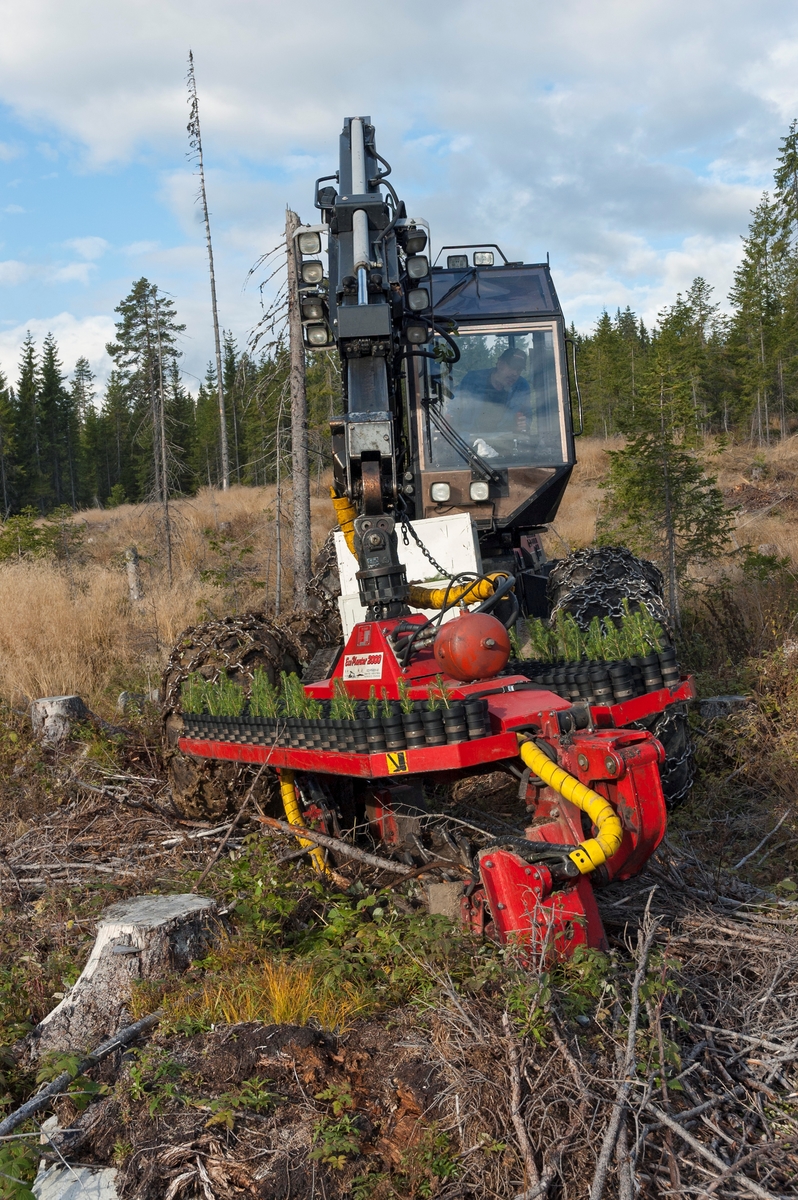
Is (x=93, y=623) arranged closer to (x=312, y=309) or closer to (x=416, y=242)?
(x=312, y=309)

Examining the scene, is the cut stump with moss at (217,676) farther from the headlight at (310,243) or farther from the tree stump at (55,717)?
the headlight at (310,243)

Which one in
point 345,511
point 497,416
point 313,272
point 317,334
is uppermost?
point 313,272

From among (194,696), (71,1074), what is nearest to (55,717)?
(194,696)

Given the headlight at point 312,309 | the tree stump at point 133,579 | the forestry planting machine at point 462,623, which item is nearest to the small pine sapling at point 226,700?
the forestry planting machine at point 462,623

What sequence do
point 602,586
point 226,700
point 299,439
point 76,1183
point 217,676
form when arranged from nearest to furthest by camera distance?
point 76,1183 < point 226,700 < point 217,676 < point 602,586 < point 299,439

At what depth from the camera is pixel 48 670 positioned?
9.14 metres

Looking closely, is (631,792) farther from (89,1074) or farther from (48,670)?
→ (48,670)

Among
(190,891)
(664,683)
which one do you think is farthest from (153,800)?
(664,683)

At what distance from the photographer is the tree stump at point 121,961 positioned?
3.65 metres

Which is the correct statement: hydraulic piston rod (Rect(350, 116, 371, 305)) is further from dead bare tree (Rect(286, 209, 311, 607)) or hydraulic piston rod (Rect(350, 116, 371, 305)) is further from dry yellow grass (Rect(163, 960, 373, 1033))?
dead bare tree (Rect(286, 209, 311, 607))

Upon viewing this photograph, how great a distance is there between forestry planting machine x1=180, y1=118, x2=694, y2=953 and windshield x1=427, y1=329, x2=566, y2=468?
0.05 feet

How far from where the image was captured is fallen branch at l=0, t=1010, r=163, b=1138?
10.0ft

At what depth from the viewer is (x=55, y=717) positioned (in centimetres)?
756

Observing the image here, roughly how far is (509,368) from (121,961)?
522 cm
